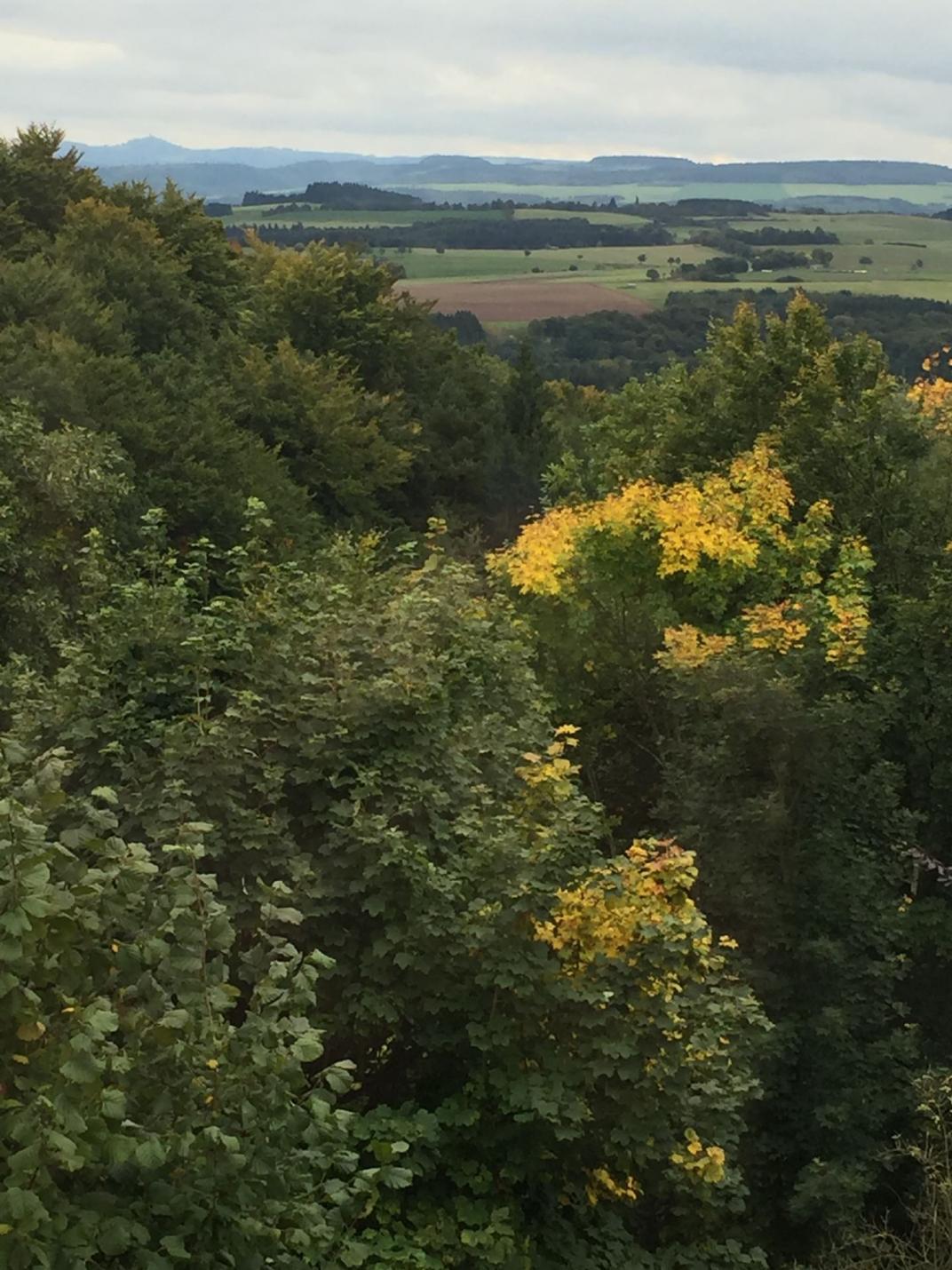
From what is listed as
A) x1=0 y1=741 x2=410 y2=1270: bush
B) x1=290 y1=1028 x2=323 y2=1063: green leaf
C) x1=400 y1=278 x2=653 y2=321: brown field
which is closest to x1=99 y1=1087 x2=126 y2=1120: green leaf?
x1=0 y1=741 x2=410 y2=1270: bush

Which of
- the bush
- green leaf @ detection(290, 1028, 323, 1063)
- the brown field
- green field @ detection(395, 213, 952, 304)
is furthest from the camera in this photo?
green field @ detection(395, 213, 952, 304)

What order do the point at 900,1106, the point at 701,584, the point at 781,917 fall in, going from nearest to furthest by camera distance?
1. the point at 900,1106
2. the point at 781,917
3. the point at 701,584

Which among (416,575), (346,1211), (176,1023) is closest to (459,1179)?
(346,1211)

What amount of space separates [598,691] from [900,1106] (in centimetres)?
800

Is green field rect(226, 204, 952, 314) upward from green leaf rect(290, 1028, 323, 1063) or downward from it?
Result: upward

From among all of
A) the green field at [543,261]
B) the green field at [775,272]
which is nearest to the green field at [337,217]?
the green field at [543,261]

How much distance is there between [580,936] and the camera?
8.53 m

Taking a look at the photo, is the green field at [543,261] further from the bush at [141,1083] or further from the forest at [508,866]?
the bush at [141,1083]

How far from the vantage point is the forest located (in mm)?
4797

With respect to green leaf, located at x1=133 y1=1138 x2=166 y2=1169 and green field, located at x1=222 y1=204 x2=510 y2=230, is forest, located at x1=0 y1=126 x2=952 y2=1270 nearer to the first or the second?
green leaf, located at x1=133 y1=1138 x2=166 y2=1169

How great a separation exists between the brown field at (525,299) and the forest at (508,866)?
80.0m

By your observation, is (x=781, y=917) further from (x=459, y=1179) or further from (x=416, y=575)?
(x=459, y=1179)

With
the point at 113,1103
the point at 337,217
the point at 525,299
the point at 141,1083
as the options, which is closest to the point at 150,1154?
the point at 113,1103

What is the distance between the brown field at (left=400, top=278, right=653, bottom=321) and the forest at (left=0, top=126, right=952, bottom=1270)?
8002cm
